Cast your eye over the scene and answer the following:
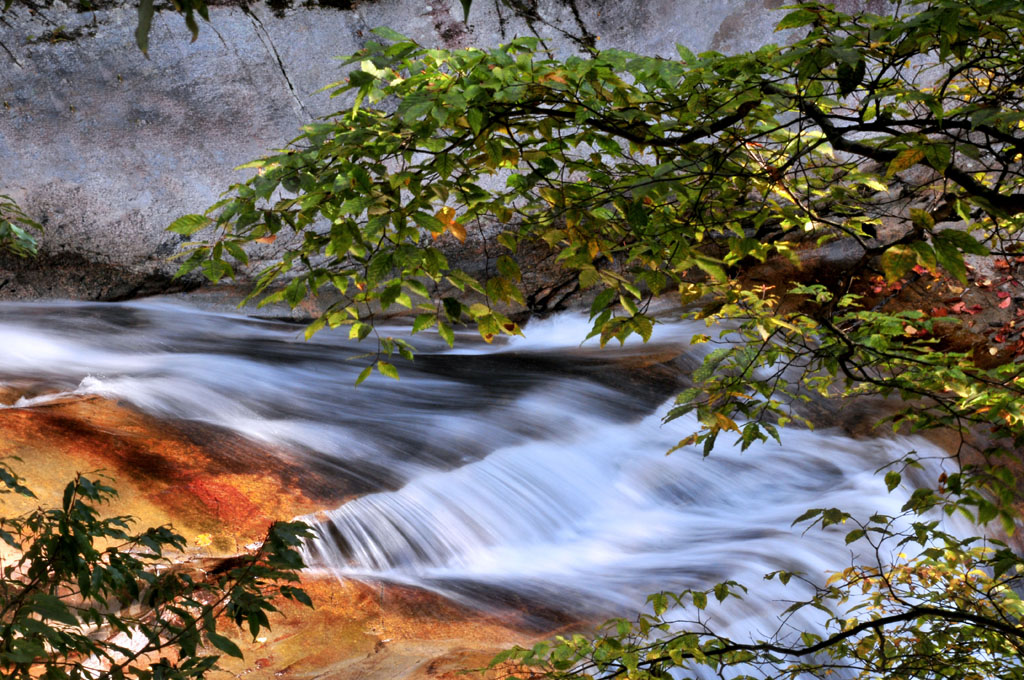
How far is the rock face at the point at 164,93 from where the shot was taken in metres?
7.38

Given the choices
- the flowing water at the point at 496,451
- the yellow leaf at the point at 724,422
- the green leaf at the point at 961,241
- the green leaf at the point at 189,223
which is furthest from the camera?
the flowing water at the point at 496,451

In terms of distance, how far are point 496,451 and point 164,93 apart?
507cm

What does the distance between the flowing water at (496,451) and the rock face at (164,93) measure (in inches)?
24.8

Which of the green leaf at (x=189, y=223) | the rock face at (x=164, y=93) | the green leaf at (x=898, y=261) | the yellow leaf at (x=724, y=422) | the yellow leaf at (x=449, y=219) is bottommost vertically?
the yellow leaf at (x=724, y=422)

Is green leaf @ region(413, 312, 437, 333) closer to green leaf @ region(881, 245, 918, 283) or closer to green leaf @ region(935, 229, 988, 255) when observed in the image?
green leaf @ region(881, 245, 918, 283)

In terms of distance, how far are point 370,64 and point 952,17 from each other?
3.67 feet

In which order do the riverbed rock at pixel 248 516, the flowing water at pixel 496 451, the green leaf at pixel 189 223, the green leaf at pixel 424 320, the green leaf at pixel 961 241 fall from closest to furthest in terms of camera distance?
the green leaf at pixel 961 241 < the green leaf at pixel 189 223 < the green leaf at pixel 424 320 < the riverbed rock at pixel 248 516 < the flowing water at pixel 496 451

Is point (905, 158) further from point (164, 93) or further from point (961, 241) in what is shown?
point (164, 93)

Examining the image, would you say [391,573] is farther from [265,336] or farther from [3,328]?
[3,328]

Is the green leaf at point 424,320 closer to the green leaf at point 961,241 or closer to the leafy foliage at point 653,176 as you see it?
the leafy foliage at point 653,176

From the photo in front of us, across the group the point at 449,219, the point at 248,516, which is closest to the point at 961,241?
the point at 449,219

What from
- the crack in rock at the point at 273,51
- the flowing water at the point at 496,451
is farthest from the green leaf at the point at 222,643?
the crack in rock at the point at 273,51

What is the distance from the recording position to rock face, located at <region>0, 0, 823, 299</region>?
7383 millimetres

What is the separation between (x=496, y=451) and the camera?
5535mm
